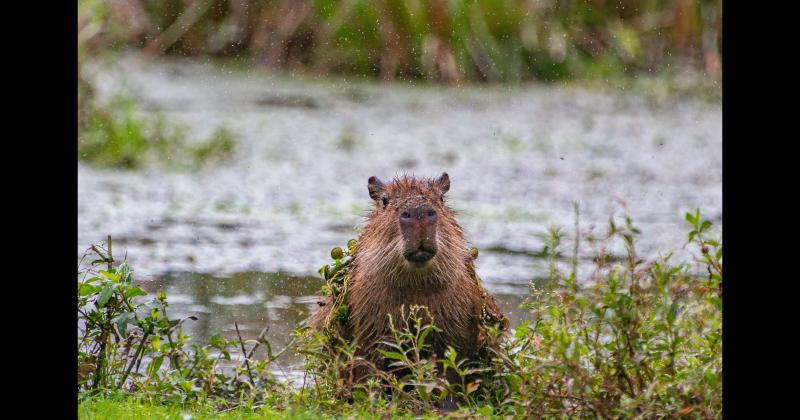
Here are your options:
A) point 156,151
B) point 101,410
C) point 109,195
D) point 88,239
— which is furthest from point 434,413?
point 156,151

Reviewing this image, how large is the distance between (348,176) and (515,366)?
6414mm

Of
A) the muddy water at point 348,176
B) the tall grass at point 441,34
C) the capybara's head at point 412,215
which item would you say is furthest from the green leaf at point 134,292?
the tall grass at point 441,34

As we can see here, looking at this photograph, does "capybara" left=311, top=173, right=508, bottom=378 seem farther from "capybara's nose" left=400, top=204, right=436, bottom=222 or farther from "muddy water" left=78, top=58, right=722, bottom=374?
"muddy water" left=78, top=58, right=722, bottom=374

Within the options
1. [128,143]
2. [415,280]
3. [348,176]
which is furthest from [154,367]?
[128,143]

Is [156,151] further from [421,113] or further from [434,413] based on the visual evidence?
[434,413]

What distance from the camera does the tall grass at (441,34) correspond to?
13.9m

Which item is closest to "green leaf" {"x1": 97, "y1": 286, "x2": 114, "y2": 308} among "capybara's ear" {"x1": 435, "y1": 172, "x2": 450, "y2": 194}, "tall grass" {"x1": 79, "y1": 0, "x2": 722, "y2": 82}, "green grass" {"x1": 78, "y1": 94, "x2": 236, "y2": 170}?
"capybara's ear" {"x1": 435, "y1": 172, "x2": 450, "y2": 194}

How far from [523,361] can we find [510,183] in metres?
5.93

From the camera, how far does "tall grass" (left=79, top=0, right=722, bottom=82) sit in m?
13.9

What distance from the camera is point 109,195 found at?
1023 cm

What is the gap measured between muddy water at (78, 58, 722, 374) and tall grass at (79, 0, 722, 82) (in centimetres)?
29

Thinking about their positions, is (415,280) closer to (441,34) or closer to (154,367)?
(154,367)

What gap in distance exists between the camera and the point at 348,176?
1122 cm

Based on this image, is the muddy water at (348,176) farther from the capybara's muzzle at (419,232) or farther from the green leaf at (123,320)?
the capybara's muzzle at (419,232)
